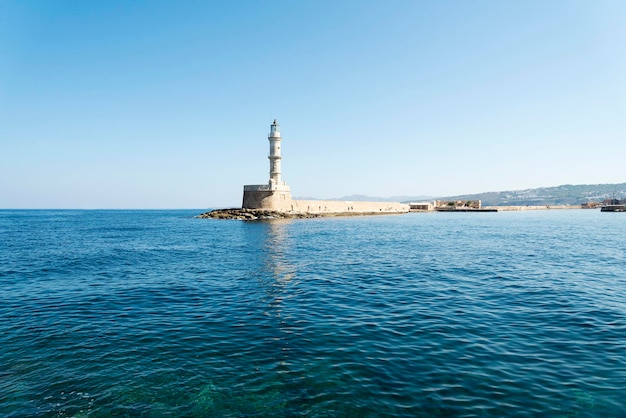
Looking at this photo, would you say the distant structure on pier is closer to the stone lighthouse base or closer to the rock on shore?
the stone lighthouse base

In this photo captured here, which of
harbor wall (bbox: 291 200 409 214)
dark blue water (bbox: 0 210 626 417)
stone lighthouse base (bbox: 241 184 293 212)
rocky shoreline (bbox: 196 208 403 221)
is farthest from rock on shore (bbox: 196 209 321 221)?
dark blue water (bbox: 0 210 626 417)

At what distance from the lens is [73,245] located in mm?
35312

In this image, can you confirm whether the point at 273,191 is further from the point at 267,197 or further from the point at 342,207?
the point at 342,207

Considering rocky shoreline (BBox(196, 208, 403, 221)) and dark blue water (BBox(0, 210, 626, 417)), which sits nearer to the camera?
dark blue water (BBox(0, 210, 626, 417))

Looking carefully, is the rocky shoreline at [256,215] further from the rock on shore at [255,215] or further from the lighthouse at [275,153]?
the lighthouse at [275,153]

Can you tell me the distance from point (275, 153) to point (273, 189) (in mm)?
7433

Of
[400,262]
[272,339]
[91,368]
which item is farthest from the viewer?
[400,262]

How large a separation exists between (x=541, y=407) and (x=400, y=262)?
55.7 ft

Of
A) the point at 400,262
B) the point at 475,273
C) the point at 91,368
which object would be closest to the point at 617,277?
the point at 475,273

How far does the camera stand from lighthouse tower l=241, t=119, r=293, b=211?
75.4m

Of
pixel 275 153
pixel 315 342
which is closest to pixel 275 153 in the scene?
pixel 275 153

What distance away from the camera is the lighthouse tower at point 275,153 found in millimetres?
76125

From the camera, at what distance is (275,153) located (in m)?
76.1

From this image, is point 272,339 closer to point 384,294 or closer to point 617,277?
point 384,294
